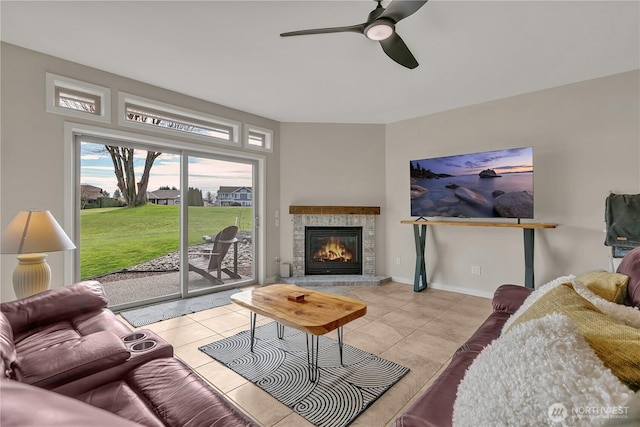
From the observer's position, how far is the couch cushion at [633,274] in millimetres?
1294

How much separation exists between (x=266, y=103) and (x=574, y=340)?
4002 millimetres

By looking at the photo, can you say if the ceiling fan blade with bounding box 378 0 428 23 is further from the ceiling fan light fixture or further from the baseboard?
the baseboard

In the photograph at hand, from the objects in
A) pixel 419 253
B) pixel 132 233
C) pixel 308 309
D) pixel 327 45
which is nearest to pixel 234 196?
pixel 132 233

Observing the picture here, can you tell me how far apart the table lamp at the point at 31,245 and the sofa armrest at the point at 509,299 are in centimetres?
329

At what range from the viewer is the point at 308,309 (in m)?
2.19

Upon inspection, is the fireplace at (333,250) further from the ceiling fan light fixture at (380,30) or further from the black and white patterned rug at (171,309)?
the ceiling fan light fixture at (380,30)

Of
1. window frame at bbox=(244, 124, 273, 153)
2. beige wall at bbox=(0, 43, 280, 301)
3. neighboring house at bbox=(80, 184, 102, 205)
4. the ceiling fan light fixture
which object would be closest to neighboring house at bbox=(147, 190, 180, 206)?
neighboring house at bbox=(80, 184, 102, 205)

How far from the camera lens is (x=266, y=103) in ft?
13.2

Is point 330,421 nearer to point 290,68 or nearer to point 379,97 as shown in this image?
point 290,68

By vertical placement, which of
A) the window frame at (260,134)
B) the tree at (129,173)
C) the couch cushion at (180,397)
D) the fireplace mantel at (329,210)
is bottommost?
the couch cushion at (180,397)

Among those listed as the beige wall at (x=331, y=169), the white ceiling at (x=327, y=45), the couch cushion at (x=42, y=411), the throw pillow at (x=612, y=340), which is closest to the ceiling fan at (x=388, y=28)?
the white ceiling at (x=327, y=45)

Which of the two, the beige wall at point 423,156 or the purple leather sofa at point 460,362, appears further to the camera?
the beige wall at point 423,156

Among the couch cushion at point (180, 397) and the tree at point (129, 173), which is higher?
the tree at point (129, 173)

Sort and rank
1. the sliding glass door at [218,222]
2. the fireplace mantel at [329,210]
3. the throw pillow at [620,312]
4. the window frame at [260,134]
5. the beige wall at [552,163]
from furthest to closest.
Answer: the fireplace mantel at [329,210]
the window frame at [260,134]
the sliding glass door at [218,222]
the beige wall at [552,163]
the throw pillow at [620,312]
